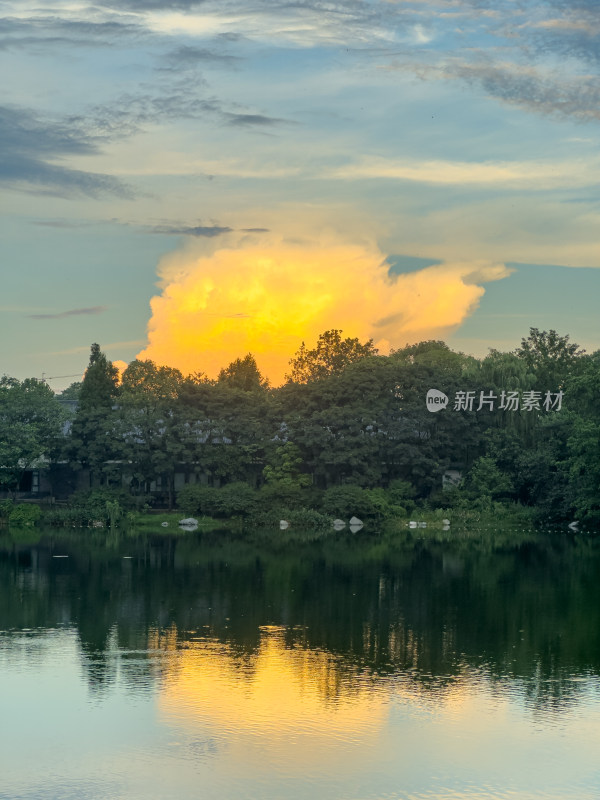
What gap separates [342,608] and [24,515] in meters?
31.9

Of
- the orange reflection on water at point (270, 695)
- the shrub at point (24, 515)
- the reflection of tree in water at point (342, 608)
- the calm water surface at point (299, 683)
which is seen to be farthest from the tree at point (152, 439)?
the orange reflection on water at point (270, 695)

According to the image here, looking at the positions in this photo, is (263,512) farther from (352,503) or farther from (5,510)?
(5,510)

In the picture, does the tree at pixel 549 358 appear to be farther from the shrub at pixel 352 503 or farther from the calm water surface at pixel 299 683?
the calm water surface at pixel 299 683

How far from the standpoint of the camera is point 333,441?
59.6 metres

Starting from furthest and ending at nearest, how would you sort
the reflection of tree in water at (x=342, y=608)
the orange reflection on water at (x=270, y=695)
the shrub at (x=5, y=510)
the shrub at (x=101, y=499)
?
1. the shrub at (x=5, y=510)
2. the shrub at (x=101, y=499)
3. the reflection of tree in water at (x=342, y=608)
4. the orange reflection on water at (x=270, y=695)

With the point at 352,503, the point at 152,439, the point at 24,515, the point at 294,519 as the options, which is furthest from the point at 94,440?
the point at 352,503

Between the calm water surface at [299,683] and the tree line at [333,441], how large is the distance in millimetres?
19813

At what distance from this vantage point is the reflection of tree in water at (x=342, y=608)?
2128cm

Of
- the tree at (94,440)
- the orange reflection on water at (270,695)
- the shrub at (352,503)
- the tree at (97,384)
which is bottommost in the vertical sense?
the orange reflection on water at (270,695)

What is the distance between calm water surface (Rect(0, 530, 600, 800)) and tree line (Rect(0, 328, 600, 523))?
1981 cm

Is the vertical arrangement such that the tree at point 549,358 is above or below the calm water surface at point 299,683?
above

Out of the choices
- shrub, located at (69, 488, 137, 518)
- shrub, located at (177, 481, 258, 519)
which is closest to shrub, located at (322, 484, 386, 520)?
shrub, located at (177, 481, 258, 519)

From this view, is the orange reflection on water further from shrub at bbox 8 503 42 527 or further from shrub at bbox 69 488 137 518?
shrub at bbox 8 503 42 527

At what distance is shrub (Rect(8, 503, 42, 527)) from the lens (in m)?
57.1
